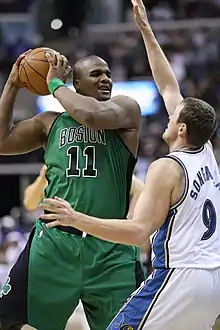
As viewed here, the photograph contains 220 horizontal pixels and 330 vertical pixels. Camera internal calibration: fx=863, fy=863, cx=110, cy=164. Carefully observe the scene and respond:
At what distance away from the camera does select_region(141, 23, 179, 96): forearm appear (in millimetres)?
4875

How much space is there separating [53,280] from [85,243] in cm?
26

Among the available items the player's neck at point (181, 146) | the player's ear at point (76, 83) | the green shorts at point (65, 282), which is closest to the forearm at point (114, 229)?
the player's neck at point (181, 146)

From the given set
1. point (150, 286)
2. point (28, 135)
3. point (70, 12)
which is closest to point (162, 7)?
point (70, 12)

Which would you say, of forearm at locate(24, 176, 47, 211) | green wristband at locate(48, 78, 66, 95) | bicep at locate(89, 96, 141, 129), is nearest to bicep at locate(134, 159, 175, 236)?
bicep at locate(89, 96, 141, 129)

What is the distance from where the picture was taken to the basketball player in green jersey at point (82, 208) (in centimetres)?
451

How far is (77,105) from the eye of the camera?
448 centimetres

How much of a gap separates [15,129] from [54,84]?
0.46 m

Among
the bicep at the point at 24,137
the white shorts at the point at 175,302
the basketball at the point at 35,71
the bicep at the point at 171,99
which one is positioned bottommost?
the white shorts at the point at 175,302

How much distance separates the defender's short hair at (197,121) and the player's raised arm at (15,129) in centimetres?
107

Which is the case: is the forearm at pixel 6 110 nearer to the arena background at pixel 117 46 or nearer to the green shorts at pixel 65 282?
the green shorts at pixel 65 282

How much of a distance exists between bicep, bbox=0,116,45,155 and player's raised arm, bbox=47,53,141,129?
0.32 meters

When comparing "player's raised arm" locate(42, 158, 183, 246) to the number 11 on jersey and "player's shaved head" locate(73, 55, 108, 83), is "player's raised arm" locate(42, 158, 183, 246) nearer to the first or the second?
the number 11 on jersey

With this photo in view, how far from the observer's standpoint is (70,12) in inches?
556

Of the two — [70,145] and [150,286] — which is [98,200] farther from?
[150,286]
